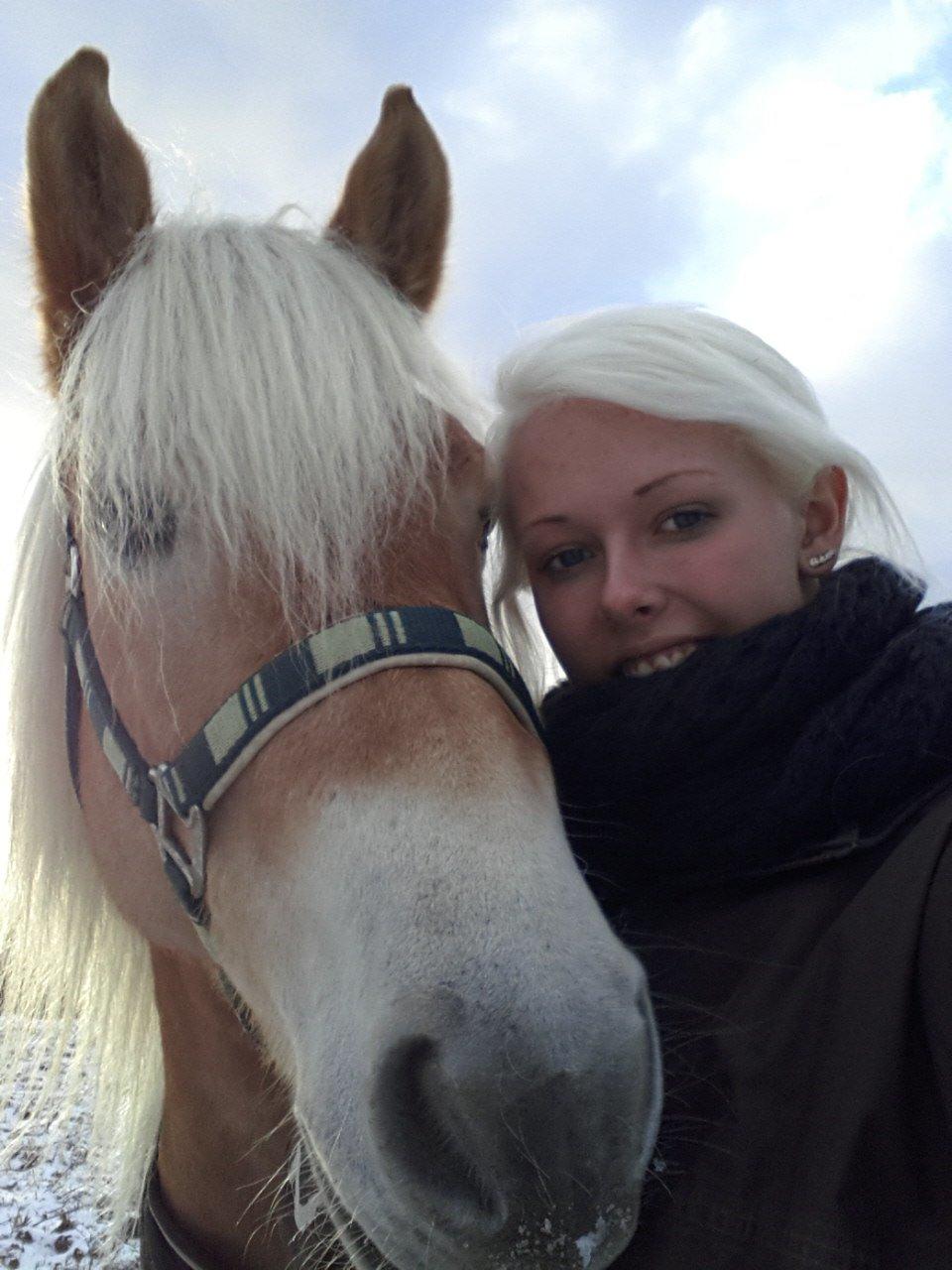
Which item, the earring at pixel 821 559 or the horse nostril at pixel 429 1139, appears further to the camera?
the earring at pixel 821 559

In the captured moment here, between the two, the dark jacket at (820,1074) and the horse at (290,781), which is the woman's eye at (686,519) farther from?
the dark jacket at (820,1074)

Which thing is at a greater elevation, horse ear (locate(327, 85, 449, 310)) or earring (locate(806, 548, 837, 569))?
horse ear (locate(327, 85, 449, 310))

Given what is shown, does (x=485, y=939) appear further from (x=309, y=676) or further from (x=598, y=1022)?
(x=309, y=676)

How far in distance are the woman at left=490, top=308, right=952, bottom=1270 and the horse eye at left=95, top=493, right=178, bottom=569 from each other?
0.72 meters

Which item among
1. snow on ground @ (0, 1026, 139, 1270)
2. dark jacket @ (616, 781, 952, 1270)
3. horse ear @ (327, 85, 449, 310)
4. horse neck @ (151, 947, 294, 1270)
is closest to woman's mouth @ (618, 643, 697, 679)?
dark jacket @ (616, 781, 952, 1270)

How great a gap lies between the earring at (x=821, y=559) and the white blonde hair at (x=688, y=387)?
0.19 feet

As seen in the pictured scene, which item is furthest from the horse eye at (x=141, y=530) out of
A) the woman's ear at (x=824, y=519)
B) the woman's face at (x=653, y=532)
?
the woman's ear at (x=824, y=519)

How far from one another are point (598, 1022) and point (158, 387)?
127 cm

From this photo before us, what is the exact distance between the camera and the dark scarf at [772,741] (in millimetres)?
1298

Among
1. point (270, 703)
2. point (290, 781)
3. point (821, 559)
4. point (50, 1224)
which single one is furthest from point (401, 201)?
point (50, 1224)

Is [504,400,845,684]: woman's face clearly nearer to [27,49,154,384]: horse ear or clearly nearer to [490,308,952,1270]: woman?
[490,308,952,1270]: woman

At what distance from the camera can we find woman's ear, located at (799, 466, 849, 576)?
6.12 ft

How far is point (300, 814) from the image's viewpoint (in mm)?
1269

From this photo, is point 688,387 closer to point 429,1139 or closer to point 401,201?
point 401,201
